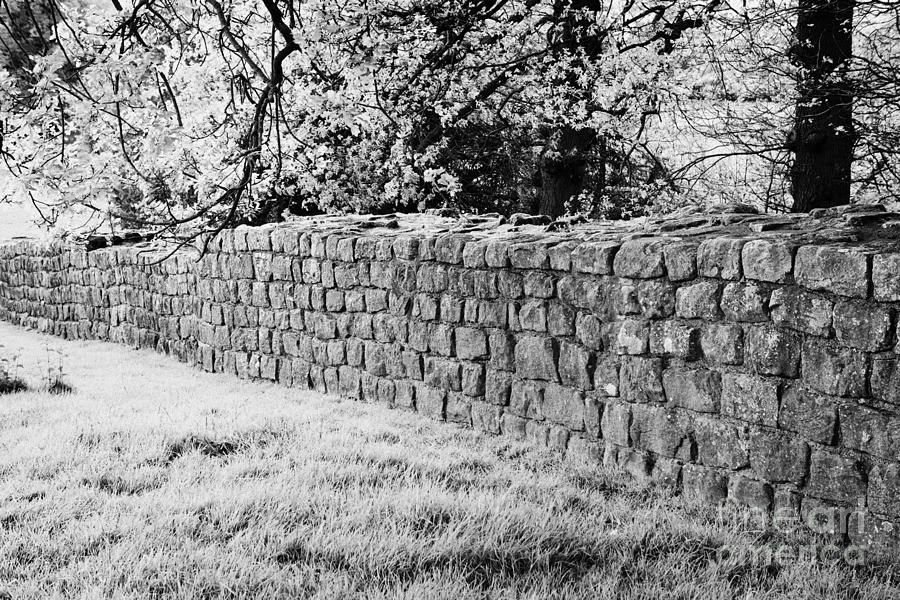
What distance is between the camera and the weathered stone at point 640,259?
456 centimetres

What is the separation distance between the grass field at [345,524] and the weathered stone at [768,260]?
1333 millimetres

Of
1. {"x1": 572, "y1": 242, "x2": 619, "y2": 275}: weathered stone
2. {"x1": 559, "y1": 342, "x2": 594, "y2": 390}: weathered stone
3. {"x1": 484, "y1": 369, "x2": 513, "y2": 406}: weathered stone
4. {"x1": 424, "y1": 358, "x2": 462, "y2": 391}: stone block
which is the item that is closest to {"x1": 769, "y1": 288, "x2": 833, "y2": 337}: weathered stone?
{"x1": 572, "y1": 242, "x2": 619, "y2": 275}: weathered stone

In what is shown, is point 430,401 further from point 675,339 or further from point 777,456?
point 777,456

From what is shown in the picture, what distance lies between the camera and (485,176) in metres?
13.9

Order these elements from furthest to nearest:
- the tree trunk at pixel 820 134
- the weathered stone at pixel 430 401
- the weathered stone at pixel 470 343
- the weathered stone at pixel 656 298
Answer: the tree trunk at pixel 820 134 < the weathered stone at pixel 430 401 < the weathered stone at pixel 470 343 < the weathered stone at pixel 656 298

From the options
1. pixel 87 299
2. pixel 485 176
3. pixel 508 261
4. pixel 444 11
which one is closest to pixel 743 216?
pixel 508 261

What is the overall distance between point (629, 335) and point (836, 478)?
4.82 ft

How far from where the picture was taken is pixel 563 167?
11.4m

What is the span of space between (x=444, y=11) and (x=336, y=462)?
6281 mm

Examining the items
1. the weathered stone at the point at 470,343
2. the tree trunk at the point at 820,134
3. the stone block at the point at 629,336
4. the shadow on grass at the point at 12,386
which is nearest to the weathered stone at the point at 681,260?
the stone block at the point at 629,336

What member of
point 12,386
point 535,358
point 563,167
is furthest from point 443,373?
point 563,167

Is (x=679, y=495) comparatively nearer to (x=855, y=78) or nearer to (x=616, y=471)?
(x=616, y=471)

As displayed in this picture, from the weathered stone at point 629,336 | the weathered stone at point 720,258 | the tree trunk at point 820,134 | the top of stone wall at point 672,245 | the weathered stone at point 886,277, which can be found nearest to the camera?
the weathered stone at point 886,277

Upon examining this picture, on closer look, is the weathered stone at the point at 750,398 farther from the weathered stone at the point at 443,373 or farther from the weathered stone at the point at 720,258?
the weathered stone at the point at 443,373
